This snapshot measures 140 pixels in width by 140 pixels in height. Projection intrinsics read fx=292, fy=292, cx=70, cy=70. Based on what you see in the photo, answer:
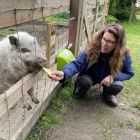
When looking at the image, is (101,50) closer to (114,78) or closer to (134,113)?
(114,78)

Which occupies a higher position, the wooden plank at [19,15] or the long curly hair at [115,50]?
the wooden plank at [19,15]

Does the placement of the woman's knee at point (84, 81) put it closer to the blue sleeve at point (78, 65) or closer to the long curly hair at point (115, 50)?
the blue sleeve at point (78, 65)

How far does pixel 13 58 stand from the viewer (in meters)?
3.22

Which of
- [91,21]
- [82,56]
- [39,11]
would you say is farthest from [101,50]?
[91,21]

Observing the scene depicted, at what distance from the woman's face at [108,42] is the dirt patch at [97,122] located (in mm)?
900

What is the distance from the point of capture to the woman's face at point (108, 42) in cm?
375

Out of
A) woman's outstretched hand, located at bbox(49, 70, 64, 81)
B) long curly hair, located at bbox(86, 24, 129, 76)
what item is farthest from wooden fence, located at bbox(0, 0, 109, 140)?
long curly hair, located at bbox(86, 24, 129, 76)

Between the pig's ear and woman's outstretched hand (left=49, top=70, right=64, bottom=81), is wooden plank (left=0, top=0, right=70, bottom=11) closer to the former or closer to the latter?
the pig's ear

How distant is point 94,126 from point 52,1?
1.64 m

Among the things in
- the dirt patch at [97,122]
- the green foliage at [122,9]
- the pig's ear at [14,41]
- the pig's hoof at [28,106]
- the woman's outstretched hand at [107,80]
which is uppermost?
the pig's ear at [14,41]

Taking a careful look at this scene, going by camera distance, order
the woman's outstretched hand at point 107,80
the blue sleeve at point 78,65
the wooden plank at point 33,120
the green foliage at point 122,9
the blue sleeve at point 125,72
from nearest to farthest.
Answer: the wooden plank at point 33,120, the blue sleeve at point 78,65, the woman's outstretched hand at point 107,80, the blue sleeve at point 125,72, the green foliage at point 122,9

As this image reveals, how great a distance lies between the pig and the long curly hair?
99 cm

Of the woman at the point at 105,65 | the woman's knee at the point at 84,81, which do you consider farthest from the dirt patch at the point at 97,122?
the woman's knee at the point at 84,81

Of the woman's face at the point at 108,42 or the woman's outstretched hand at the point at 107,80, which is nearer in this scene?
the woman's face at the point at 108,42
